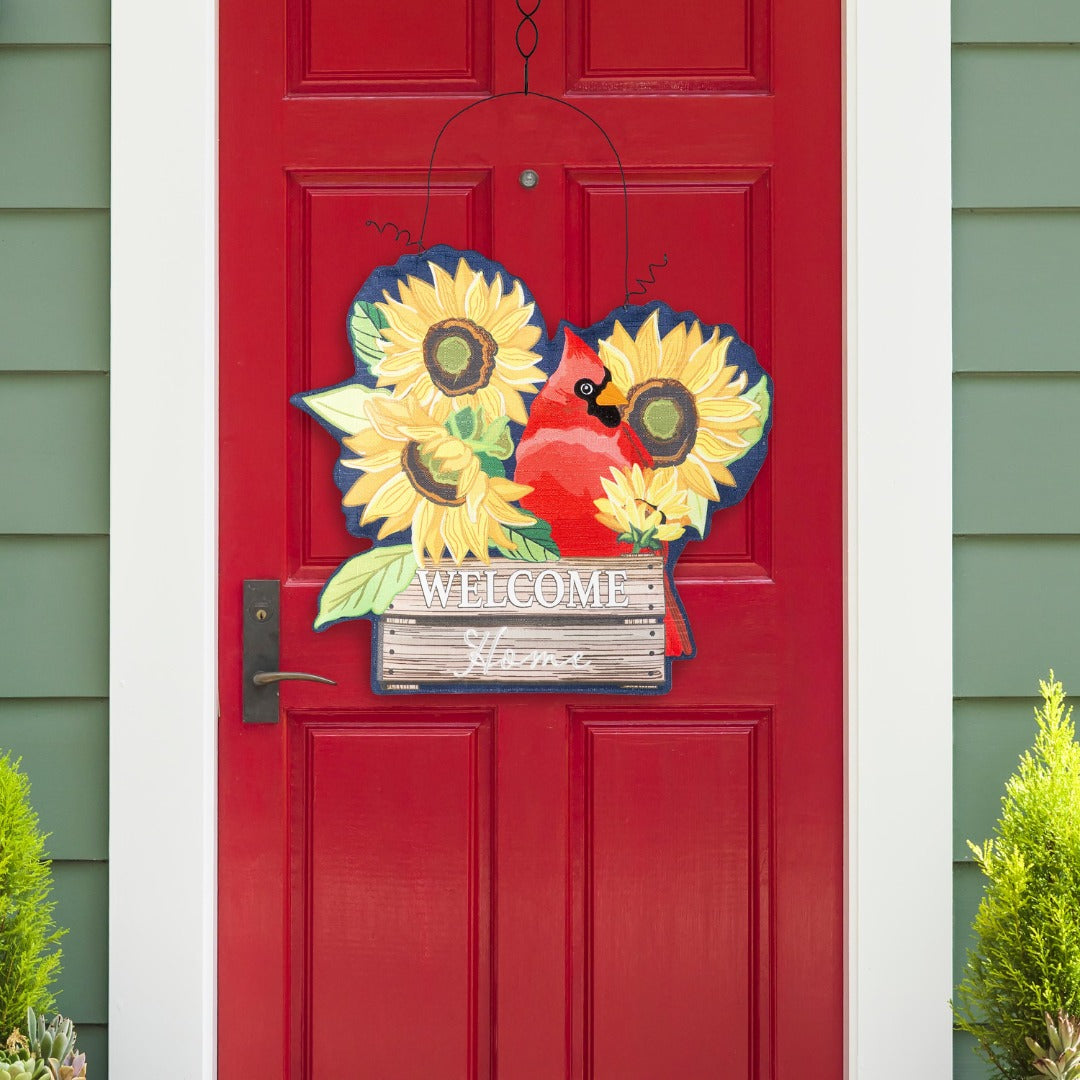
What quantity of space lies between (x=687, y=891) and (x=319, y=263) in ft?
3.88

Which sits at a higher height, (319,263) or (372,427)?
(319,263)

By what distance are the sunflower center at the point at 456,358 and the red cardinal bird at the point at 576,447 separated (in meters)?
0.10

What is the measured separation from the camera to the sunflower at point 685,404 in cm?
171

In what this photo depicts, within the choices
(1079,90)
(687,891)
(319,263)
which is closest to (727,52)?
(1079,90)

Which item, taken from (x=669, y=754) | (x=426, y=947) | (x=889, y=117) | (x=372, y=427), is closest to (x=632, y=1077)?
(x=426, y=947)

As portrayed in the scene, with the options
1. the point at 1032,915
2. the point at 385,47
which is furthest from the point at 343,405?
the point at 1032,915

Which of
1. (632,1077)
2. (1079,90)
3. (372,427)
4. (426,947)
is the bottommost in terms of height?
(632,1077)

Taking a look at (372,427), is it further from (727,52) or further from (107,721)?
(727,52)

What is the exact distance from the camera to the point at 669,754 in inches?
67.9

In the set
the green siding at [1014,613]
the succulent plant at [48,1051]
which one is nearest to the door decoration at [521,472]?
the green siding at [1014,613]

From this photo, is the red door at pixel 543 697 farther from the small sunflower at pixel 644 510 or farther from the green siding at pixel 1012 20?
the green siding at pixel 1012 20

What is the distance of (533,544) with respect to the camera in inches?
67.3

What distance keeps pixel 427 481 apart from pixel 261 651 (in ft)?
1.26

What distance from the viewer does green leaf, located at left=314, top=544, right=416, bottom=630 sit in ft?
5.59
